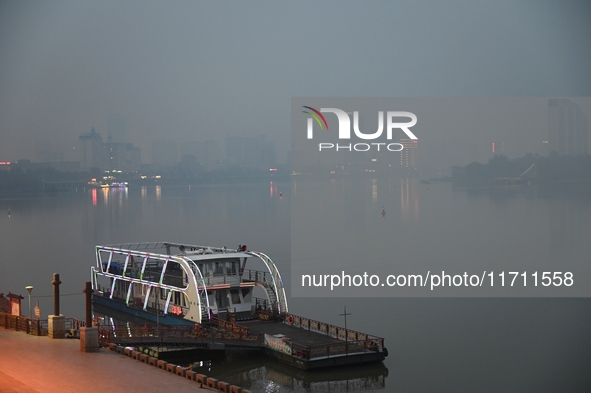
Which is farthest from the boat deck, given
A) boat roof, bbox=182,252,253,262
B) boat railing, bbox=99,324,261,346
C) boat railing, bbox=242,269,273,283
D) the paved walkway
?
the paved walkway

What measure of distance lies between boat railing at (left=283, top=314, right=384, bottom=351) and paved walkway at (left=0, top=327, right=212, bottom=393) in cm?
854

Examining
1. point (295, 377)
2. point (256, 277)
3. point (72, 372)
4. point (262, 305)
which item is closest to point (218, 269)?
point (256, 277)

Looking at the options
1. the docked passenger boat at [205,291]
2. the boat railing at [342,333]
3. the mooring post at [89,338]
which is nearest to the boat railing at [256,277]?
the docked passenger boat at [205,291]

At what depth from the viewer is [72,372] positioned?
2325 cm

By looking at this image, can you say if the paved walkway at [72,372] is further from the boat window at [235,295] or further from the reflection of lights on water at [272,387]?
the boat window at [235,295]

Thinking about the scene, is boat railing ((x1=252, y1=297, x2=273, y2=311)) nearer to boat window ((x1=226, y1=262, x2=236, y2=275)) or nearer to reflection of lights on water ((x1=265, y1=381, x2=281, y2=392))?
boat window ((x1=226, y1=262, x2=236, y2=275))

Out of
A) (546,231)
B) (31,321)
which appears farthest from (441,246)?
(31,321)

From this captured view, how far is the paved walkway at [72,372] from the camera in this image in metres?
21.6

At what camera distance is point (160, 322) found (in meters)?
36.3

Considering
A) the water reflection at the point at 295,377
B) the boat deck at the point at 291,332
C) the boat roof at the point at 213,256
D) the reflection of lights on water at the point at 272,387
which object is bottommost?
the reflection of lights on water at the point at 272,387

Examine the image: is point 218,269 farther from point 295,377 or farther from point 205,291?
point 295,377

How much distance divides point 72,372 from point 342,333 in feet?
38.2

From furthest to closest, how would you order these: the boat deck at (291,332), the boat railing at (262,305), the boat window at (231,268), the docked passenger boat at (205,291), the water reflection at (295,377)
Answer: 1. the boat window at (231,268)
2. the boat railing at (262,305)
3. the docked passenger boat at (205,291)
4. the boat deck at (291,332)
5. the water reflection at (295,377)

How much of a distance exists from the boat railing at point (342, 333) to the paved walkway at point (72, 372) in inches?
336
